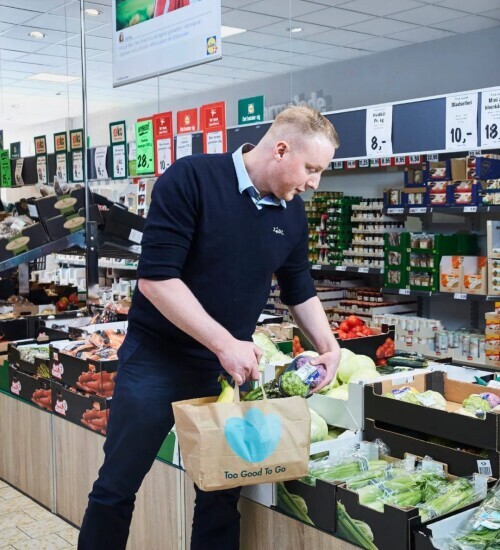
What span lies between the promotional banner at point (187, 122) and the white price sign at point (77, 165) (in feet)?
4.62

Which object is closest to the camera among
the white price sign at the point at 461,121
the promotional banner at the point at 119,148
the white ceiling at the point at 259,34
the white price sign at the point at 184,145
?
the white price sign at the point at 461,121

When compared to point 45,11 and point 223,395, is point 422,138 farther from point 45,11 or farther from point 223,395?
point 45,11

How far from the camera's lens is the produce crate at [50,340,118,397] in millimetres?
3287

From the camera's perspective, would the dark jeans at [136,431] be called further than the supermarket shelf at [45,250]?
No

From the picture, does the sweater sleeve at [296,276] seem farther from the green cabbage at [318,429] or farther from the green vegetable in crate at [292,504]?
the green vegetable in crate at [292,504]

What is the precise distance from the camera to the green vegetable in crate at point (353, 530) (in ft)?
6.68

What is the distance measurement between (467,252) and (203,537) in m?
4.58

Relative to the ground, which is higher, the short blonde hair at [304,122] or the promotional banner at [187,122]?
the promotional banner at [187,122]

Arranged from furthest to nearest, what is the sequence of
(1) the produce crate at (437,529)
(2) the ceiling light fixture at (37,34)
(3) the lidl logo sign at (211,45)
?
(2) the ceiling light fixture at (37,34)
(3) the lidl logo sign at (211,45)
(1) the produce crate at (437,529)

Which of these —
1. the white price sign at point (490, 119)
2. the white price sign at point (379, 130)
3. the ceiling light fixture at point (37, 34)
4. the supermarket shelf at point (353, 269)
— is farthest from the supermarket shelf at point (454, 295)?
the ceiling light fixture at point (37, 34)

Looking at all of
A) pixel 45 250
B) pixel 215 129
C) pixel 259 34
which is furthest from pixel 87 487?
pixel 259 34

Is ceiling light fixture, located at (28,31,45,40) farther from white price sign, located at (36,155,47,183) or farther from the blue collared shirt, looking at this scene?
the blue collared shirt

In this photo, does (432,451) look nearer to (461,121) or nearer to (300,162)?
(300,162)

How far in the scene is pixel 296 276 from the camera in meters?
2.49
